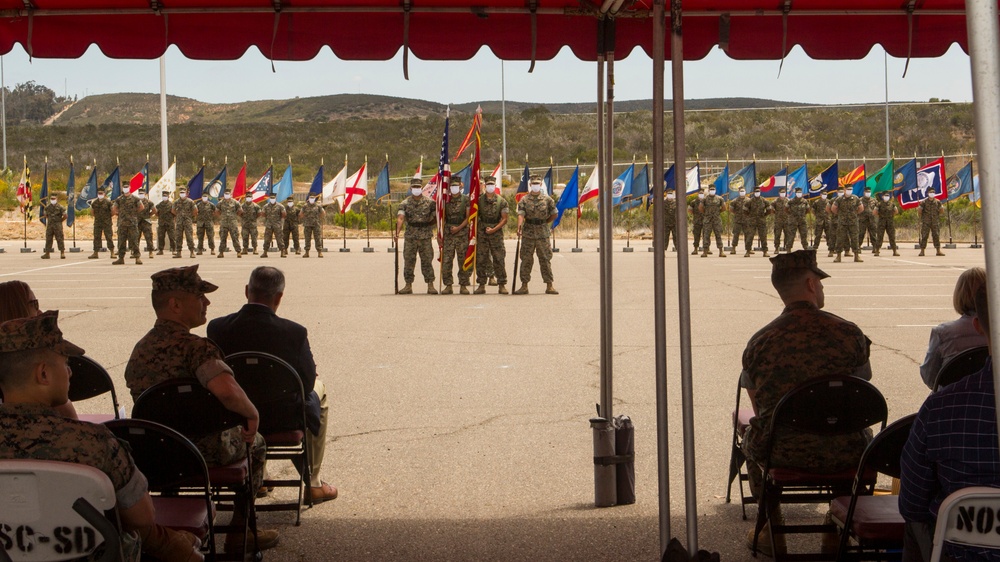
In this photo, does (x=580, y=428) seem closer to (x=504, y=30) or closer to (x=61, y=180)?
(x=504, y=30)

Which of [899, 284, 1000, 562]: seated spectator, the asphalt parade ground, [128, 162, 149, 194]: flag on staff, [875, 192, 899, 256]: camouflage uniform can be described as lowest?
the asphalt parade ground

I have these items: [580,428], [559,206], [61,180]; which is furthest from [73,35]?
[61,180]

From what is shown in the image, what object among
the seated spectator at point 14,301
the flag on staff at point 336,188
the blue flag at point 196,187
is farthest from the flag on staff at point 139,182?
the seated spectator at point 14,301

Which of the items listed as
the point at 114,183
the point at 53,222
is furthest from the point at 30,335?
the point at 114,183

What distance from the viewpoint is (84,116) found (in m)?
133

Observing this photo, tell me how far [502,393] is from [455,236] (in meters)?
10.5

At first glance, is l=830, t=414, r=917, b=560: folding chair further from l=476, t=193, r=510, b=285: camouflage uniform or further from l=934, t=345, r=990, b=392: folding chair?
l=476, t=193, r=510, b=285: camouflage uniform

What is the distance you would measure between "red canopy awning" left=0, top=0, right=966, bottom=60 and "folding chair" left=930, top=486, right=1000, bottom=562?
370cm

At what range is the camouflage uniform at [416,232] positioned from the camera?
754 inches

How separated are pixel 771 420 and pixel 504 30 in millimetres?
3049

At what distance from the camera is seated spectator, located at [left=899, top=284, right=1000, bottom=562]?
9.77ft

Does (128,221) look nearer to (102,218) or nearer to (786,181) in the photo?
(102,218)

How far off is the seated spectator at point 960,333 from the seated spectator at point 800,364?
65 cm

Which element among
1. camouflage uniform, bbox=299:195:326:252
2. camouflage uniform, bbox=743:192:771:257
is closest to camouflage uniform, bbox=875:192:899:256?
camouflage uniform, bbox=743:192:771:257
